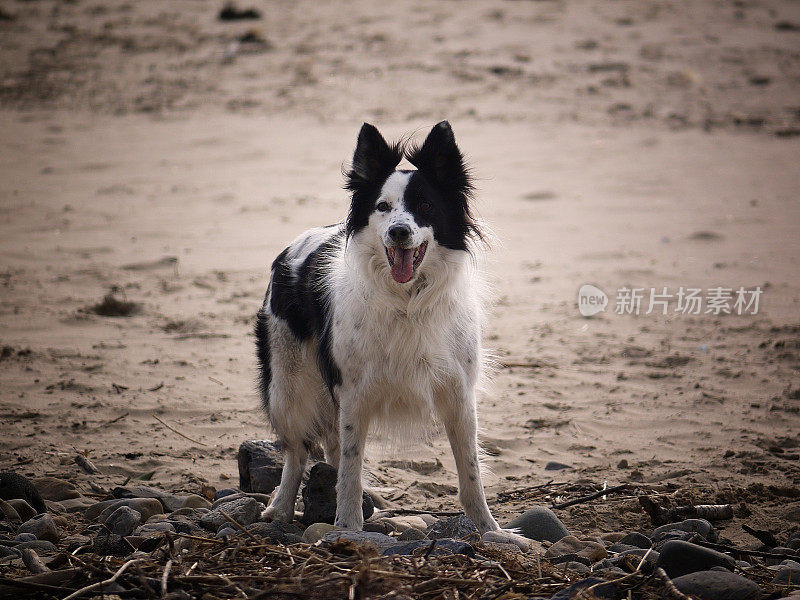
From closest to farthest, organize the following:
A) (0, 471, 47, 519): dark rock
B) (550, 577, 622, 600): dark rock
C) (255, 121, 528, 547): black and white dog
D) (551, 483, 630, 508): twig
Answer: (550, 577, 622, 600): dark rock
(255, 121, 528, 547): black and white dog
(0, 471, 47, 519): dark rock
(551, 483, 630, 508): twig

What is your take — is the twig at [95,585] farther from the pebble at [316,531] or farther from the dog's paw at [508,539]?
the dog's paw at [508,539]

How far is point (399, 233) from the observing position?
4824 mm

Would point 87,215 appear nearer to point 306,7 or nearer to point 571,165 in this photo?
point 571,165

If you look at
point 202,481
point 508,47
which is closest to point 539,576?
point 202,481

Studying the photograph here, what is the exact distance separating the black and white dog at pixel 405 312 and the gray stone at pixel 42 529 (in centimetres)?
154

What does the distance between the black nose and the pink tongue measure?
0.11 m

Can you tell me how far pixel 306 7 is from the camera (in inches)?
837

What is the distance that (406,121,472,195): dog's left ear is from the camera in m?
5.10

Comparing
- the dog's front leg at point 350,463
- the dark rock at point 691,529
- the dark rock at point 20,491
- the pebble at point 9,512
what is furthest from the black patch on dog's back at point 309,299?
the dark rock at point 691,529

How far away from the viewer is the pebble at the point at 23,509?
204 inches

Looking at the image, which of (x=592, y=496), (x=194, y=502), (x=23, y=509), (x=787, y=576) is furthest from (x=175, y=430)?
(x=787, y=576)

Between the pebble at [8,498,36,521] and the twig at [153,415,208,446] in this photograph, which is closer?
the pebble at [8,498,36,521]

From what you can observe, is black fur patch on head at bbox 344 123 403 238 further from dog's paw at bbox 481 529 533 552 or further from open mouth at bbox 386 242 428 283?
dog's paw at bbox 481 529 533 552

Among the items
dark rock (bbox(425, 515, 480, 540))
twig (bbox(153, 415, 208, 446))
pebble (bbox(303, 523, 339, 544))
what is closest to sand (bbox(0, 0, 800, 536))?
twig (bbox(153, 415, 208, 446))
